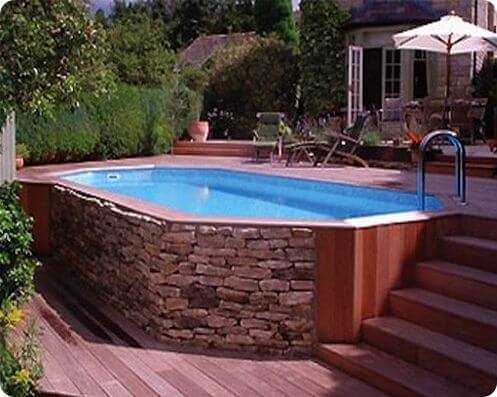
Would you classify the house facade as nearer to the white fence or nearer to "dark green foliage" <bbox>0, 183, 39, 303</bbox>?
the white fence

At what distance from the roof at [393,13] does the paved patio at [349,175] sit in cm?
506

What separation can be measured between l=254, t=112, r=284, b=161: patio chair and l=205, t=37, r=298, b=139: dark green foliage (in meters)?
3.94

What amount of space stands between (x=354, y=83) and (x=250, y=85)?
282 cm

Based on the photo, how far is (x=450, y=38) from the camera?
11930 mm

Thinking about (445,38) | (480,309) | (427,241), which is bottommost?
(480,309)

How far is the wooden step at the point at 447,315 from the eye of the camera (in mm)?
4730

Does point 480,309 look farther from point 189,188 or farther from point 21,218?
point 189,188

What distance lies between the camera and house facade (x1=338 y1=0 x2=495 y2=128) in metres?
15.9

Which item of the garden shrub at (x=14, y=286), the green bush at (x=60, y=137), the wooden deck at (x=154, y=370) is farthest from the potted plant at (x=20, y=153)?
the garden shrub at (x=14, y=286)

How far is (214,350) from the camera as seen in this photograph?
552 cm

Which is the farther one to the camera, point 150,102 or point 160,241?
point 150,102

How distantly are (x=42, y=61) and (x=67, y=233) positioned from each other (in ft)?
13.7

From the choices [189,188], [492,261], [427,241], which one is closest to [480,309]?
[492,261]

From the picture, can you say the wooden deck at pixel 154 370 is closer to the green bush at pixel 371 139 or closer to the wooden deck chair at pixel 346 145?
the wooden deck chair at pixel 346 145
